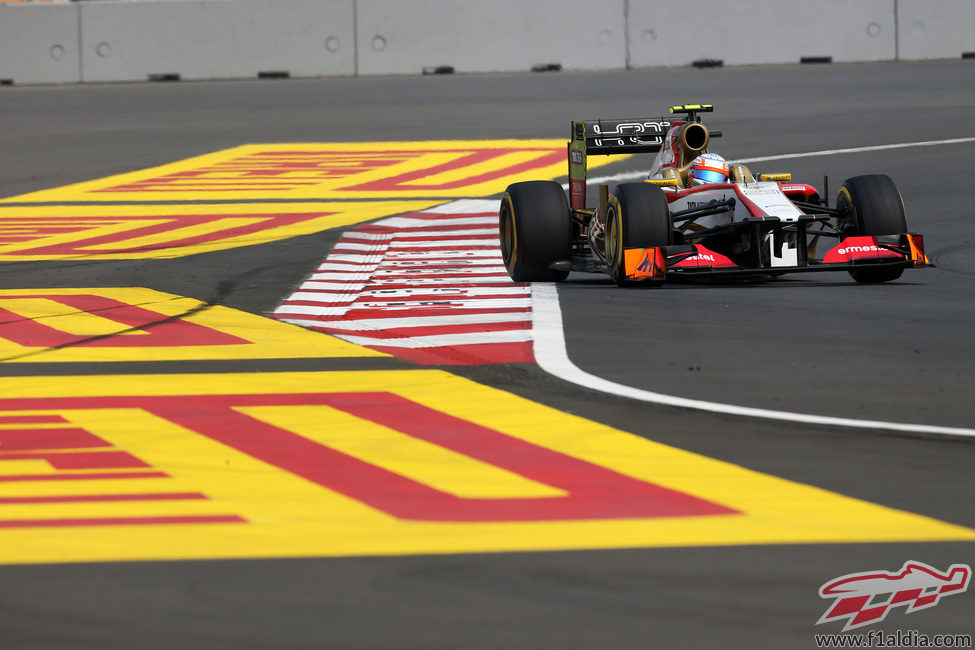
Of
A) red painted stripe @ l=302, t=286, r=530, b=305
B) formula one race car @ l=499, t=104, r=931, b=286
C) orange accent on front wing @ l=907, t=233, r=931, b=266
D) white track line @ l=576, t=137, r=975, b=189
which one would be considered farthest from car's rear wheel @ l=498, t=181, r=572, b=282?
white track line @ l=576, t=137, r=975, b=189

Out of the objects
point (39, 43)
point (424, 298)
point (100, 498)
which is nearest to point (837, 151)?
point (424, 298)

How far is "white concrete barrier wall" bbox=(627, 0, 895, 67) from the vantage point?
30.3 metres

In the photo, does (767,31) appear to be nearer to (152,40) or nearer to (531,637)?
→ (152,40)

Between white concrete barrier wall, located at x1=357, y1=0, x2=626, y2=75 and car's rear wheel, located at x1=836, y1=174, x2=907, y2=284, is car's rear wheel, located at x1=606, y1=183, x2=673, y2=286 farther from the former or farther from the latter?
white concrete barrier wall, located at x1=357, y1=0, x2=626, y2=75

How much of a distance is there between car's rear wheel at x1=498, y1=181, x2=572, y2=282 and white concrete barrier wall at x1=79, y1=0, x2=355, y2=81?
20394 millimetres

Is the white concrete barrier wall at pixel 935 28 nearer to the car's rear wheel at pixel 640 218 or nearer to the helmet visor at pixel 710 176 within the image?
the helmet visor at pixel 710 176

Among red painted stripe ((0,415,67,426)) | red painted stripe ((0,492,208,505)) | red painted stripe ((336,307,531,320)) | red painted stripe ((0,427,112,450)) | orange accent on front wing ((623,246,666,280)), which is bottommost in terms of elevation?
red painted stripe ((0,492,208,505))

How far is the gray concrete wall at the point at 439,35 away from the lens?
30453 mm

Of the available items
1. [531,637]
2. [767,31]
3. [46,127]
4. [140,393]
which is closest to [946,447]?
[531,637]

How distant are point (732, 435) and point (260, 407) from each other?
2.29m

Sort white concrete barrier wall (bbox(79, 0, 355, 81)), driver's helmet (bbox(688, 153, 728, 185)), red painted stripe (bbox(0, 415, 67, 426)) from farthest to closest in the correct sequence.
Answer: white concrete barrier wall (bbox(79, 0, 355, 81)) < driver's helmet (bbox(688, 153, 728, 185)) < red painted stripe (bbox(0, 415, 67, 426))

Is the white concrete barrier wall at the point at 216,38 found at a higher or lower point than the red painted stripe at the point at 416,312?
higher

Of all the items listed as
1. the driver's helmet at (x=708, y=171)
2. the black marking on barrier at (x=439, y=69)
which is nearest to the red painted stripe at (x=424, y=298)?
the driver's helmet at (x=708, y=171)

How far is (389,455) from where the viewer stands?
6.38 metres
